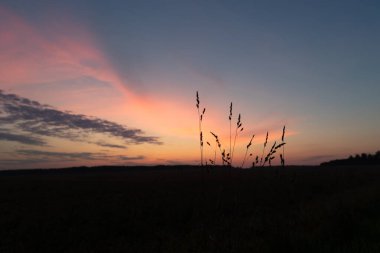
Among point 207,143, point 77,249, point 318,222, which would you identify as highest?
point 207,143

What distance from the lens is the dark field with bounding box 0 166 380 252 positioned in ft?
20.1

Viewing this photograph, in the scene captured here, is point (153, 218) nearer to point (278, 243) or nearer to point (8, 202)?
point (8, 202)

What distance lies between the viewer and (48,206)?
18641mm

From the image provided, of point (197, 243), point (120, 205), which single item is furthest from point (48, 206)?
point (197, 243)

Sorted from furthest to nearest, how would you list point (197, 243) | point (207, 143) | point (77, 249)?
point (77, 249)
point (197, 243)
point (207, 143)

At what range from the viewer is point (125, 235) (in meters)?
13.4

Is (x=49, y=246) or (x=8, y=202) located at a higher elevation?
(x=8, y=202)

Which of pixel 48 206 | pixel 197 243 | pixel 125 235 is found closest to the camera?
pixel 197 243

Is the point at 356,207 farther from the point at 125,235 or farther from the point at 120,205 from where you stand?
the point at 120,205

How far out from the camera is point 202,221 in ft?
29.5

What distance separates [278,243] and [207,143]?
1.71 metres

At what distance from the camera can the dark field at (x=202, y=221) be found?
20.1 ft

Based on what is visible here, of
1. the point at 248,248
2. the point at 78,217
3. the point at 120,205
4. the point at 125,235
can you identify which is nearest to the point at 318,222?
the point at 248,248

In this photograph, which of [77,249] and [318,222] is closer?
[318,222]
